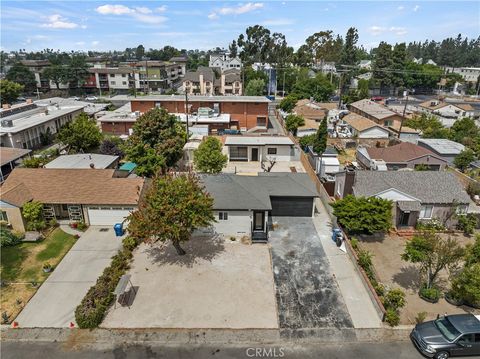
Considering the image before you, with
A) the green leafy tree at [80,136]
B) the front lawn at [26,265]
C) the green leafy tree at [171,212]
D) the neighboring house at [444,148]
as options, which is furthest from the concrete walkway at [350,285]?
the green leafy tree at [80,136]

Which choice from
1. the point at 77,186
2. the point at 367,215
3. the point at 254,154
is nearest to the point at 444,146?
the point at 254,154

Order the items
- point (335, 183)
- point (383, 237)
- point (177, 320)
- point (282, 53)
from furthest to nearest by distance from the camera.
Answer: point (282, 53) < point (335, 183) < point (383, 237) < point (177, 320)

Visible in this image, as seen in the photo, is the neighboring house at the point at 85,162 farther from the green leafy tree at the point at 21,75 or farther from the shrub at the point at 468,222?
the green leafy tree at the point at 21,75

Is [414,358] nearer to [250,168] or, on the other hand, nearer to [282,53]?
[250,168]

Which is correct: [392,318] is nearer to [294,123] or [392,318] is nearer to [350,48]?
[294,123]

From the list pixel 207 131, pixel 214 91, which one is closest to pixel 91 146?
pixel 207 131

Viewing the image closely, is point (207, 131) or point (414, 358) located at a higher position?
point (207, 131)
